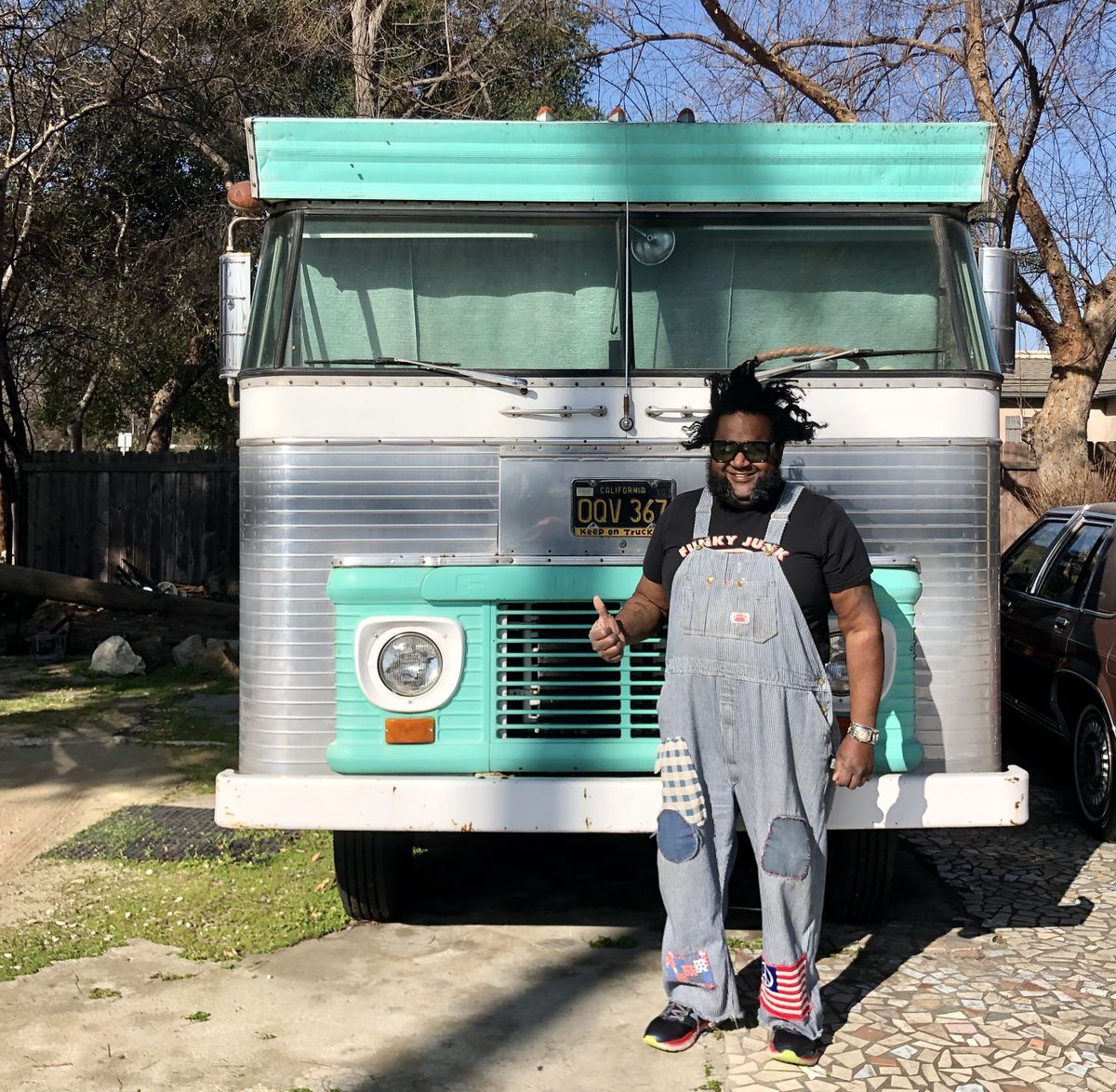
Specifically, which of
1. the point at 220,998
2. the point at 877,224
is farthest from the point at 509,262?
the point at 220,998

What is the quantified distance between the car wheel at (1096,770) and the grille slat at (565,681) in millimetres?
3068

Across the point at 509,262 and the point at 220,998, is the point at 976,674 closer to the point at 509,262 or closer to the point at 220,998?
the point at 509,262

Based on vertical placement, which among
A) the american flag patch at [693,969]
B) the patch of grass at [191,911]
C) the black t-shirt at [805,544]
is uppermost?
the black t-shirt at [805,544]

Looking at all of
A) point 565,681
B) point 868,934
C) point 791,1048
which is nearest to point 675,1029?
point 791,1048

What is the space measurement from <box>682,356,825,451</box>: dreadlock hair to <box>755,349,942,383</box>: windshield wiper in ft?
0.91

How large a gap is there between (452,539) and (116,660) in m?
7.06

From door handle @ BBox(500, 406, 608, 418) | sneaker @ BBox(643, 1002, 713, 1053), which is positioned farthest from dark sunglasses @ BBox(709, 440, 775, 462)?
sneaker @ BBox(643, 1002, 713, 1053)

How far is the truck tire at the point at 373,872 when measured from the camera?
482 cm

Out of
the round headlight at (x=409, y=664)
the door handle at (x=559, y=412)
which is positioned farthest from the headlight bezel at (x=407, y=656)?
the door handle at (x=559, y=412)

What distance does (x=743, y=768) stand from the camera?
384cm

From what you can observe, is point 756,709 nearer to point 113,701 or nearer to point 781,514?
point 781,514

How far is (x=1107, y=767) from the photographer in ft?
21.1

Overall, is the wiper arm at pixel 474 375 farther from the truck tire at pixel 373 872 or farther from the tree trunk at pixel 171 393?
the tree trunk at pixel 171 393

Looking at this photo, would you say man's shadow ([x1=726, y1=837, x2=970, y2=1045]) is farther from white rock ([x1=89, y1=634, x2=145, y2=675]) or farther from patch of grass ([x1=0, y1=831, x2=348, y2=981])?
white rock ([x1=89, y1=634, x2=145, y2=675])
